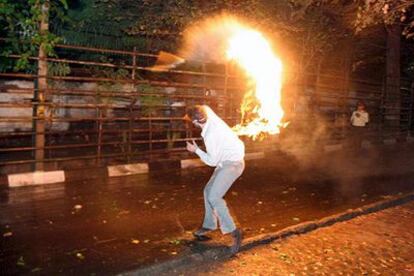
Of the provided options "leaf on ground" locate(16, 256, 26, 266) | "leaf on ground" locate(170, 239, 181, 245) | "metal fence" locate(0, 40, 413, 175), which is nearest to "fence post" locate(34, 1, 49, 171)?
"metal fence" locate(0, 40, 413, 175)

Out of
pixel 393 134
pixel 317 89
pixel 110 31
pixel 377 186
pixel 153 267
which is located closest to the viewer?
pixel 153 267

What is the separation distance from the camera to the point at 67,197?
8102 millimetres

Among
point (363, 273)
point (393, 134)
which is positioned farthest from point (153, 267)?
point (393, 134)

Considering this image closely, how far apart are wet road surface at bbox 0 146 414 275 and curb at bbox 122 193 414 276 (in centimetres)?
17

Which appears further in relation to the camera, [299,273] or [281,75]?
[281,75]

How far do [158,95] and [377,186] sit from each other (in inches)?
219

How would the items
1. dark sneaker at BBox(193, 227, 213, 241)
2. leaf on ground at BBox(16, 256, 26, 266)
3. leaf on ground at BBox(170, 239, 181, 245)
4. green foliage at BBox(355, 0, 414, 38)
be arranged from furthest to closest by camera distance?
green foliage at BBox(355, 0, 414, 38)
dark sneaker at BBox(193, 227, 213, 241)
leaf on ground at BBox(170, 239, 181, 245)
leaf on ground at BBox(16, 256, 26, 266)

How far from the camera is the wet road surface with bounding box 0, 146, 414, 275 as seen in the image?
5496 millimetres

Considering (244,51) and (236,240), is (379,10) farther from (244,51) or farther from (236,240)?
(236,240)

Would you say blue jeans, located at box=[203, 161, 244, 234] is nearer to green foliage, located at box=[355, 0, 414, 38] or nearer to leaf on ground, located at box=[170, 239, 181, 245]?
leaf on ground, located at box=[170, 239, 181, 245]

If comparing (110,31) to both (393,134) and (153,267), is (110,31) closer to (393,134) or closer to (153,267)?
(153,267)

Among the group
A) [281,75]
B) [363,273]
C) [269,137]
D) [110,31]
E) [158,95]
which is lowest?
[363,273]

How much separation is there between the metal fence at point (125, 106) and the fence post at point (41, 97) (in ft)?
0.07

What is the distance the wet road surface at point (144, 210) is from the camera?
18.0 ft
